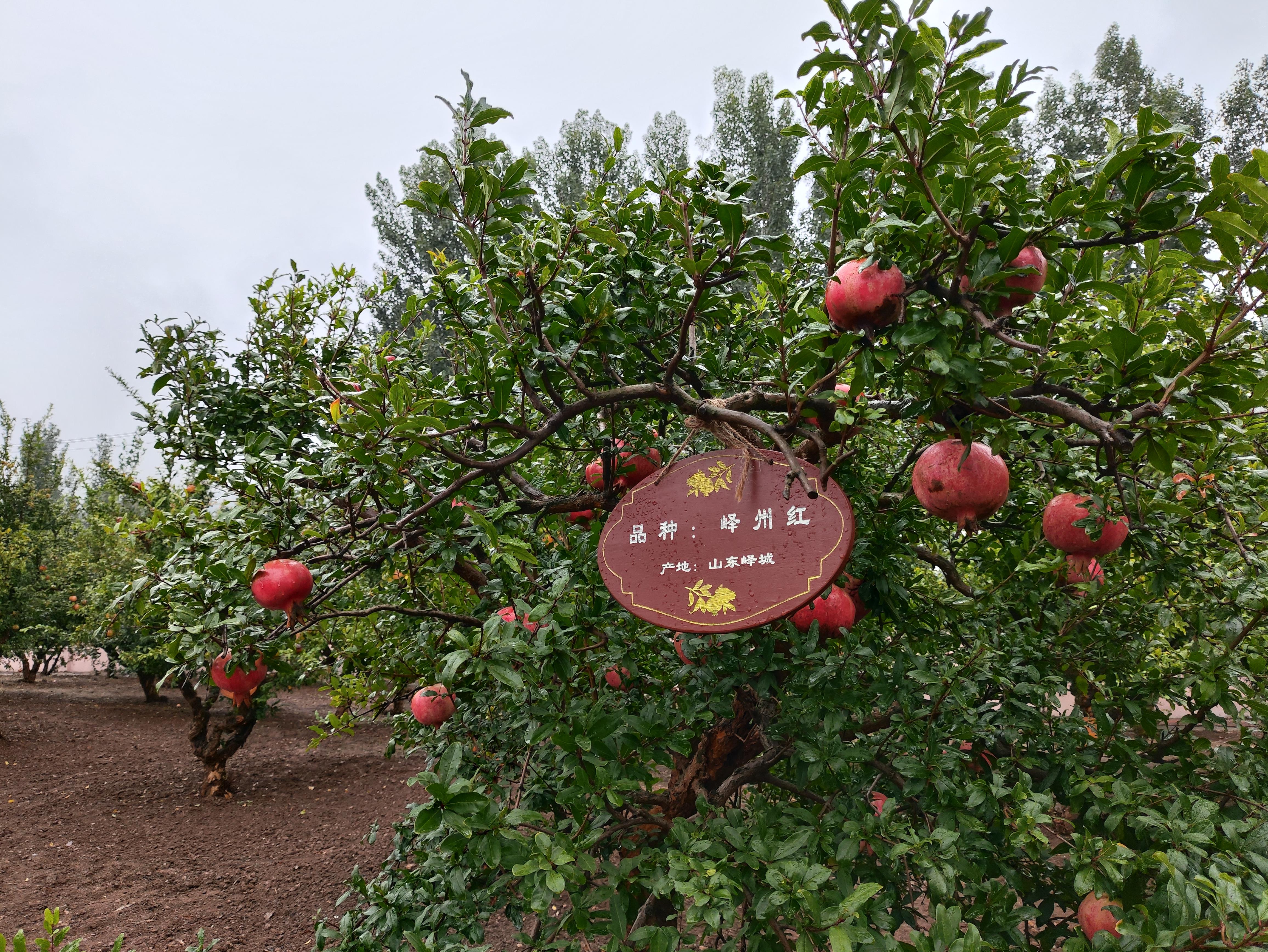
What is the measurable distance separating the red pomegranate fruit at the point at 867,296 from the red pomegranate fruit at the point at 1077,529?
29.6 inches

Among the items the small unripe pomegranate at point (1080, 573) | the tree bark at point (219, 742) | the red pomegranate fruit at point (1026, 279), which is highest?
the red pomegranate fruit at point (1026, 279)

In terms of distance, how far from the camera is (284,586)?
5.33 feet

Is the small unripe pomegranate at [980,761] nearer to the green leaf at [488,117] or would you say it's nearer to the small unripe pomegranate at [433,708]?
the small unripe pomegranate at [433,708]

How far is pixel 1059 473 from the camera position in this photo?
2.05 metres

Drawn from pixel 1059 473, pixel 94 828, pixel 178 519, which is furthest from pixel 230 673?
pixel 94 828

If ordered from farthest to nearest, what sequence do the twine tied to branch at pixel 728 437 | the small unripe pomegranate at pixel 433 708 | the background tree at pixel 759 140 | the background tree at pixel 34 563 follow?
the background tree at pixel 759 140 < the background tree at pixel 34 563 < the small unripe pomegranate at pixel 433 708 < the twine tied to branch at pixel 728 437

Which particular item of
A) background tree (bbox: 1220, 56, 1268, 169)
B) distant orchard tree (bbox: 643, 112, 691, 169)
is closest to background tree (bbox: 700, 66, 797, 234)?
distant orchard tree (bbox: 643, 112, 691, 169)

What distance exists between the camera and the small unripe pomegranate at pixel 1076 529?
1606 millimetres

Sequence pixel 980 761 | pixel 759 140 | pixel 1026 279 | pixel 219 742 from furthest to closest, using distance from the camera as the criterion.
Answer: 1. pixel 759 140
2. pixel 219 742
3. pixel 980 761
4. pixel 1026 279

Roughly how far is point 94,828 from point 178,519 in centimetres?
526

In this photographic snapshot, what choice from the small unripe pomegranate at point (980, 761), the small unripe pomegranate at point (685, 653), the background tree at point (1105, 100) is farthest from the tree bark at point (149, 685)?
the background tree at point (1105, 100)

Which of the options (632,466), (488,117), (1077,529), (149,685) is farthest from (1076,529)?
(149,685)

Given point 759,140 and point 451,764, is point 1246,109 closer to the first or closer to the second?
point 759,140

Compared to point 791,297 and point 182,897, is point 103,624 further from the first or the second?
point 182,897
